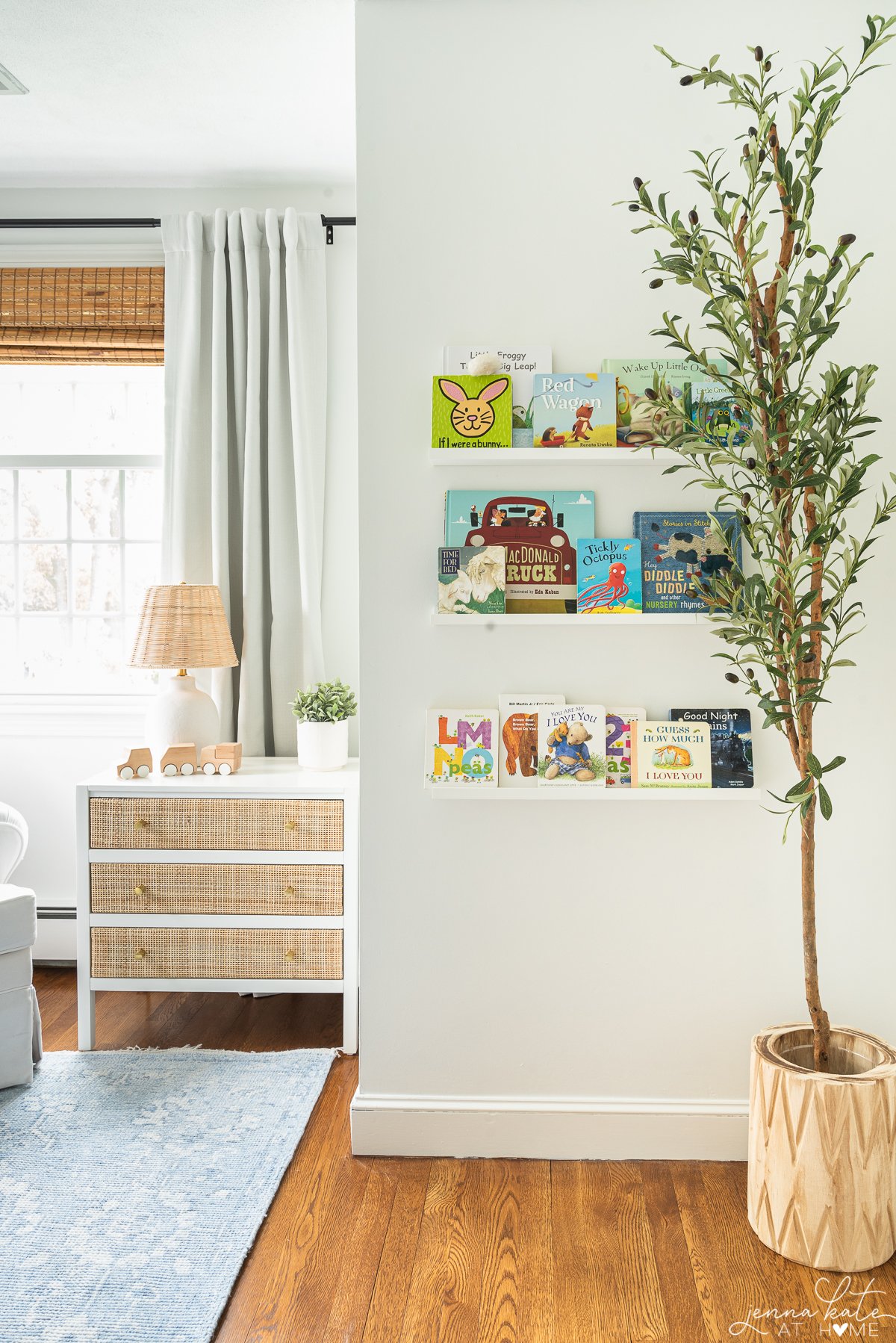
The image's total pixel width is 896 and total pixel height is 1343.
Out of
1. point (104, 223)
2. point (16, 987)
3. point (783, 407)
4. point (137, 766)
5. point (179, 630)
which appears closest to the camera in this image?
point (783, 407)

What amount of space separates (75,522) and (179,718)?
1.04 metres

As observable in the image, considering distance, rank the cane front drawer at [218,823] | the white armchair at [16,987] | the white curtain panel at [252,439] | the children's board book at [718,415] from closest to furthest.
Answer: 1. the children's board book at [718,415]
2. the white armchair at [16,987]
3. the cane front drawer at [218,823]
4. the white curtain panel at [252,439]

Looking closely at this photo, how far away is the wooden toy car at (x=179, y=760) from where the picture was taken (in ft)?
8.89

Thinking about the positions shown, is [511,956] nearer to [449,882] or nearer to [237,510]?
[449,882]

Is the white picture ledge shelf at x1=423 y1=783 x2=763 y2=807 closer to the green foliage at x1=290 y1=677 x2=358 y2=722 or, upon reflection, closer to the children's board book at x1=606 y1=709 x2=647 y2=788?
the children's board book at x1=606 y1=709 x2=647 y2=788

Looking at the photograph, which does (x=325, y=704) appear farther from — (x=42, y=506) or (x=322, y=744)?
(x=42, y=506)

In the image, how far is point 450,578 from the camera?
201 centimetres

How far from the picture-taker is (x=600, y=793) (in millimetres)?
2018

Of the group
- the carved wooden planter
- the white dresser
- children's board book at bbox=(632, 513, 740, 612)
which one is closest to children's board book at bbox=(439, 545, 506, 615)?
children's board book at bbox=(632, 513, 740, 612)

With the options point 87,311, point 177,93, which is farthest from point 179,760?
point 177,93

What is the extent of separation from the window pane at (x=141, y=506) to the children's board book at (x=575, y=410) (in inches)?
72.2

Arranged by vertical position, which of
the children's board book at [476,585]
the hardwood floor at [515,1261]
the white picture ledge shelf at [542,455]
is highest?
the white picture ledge shelf at [542,455]

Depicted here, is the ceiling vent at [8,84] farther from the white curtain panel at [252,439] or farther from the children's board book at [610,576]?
the children's board book at [610,576]

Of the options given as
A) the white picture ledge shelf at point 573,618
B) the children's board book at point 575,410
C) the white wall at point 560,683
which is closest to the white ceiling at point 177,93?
the white wall at point 560,683
